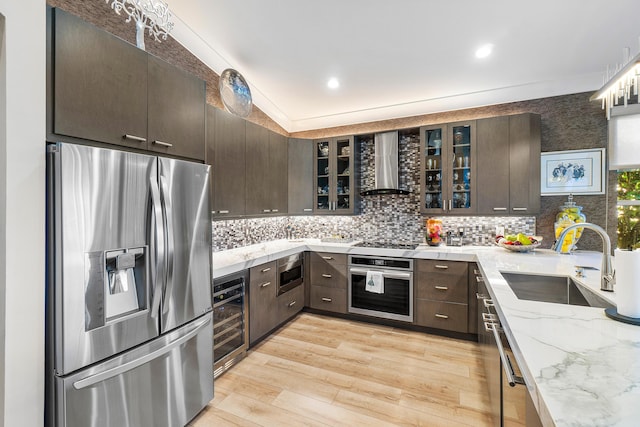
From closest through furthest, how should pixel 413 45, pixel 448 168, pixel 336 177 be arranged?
pixel 413 45 → pixel 448 168 → pixel 336 177

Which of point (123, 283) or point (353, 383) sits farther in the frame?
point (353, 383)

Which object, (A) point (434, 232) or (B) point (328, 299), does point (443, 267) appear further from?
(B) point (328, 299)

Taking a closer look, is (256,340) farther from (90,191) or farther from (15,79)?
(15,79)

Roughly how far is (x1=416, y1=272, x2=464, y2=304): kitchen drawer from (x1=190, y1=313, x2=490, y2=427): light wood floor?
1.47ft

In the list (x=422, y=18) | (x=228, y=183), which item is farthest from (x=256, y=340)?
(x=422, y=18)

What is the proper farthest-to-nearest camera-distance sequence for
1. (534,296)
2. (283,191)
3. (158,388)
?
(283,191) → (534,296) → (158,388)

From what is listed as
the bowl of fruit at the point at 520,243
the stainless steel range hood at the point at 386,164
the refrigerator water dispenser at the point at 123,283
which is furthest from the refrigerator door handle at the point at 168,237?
the bowl of fruit at the point at 520,243

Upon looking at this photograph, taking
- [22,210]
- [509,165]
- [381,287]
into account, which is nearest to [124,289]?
[22,210]

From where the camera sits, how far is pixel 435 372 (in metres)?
2.44

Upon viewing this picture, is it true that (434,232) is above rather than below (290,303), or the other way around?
above

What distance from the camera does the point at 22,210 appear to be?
121 cm

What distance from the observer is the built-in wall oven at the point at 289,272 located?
324 centimetres

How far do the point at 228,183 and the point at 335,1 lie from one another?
1835 mm

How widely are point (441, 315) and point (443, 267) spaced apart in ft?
1.73
